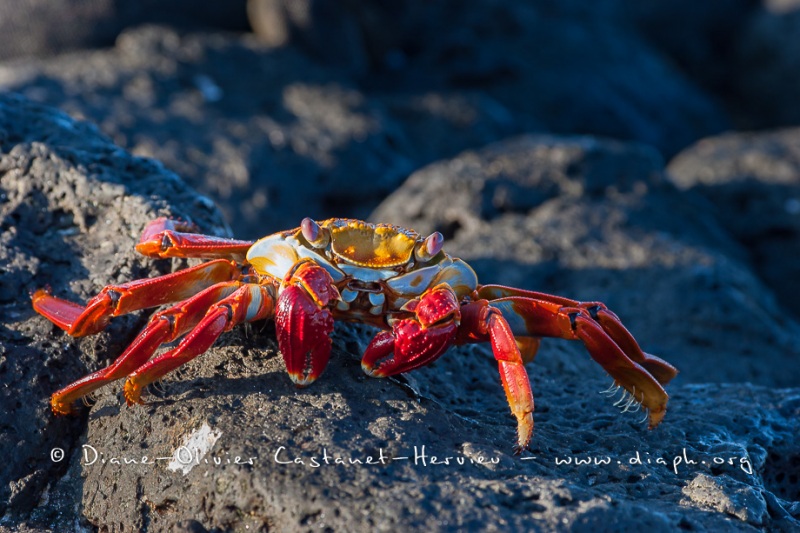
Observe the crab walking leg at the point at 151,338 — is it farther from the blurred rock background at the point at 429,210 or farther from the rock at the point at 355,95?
the rock at the point at 355,95

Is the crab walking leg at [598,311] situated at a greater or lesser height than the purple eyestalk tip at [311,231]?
greater

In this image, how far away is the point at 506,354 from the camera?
119 inches

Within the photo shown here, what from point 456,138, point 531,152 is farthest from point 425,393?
point 456,138

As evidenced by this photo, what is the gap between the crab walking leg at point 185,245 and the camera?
3.33m

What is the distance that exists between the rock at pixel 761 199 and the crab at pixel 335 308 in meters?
4.63

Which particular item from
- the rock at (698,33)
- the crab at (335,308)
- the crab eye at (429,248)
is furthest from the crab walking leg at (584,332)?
the rock at (698,33)

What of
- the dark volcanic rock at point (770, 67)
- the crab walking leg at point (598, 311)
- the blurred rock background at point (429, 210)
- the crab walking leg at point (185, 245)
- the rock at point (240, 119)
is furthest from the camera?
the dark volcanic rock at point (770, 67)

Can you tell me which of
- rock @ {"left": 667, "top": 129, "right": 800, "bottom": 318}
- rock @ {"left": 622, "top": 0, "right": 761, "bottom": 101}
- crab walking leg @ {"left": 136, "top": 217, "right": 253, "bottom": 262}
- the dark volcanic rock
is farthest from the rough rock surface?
rock @ {"left": 622, "top": 0, "right": 761, "bottom": 101}

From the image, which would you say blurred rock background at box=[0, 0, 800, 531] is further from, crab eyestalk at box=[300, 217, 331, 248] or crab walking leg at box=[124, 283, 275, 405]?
crab eyestalk at box=[300, 217, 331, 248]

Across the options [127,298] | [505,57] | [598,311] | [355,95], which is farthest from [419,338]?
[505,57]

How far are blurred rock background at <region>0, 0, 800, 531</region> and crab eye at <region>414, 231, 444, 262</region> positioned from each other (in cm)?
44

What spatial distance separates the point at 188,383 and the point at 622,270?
394cm

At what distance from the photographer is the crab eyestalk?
10.5 ft

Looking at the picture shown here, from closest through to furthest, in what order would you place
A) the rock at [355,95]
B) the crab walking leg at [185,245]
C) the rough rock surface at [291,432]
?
the rough rock surface at [291,432], the crab walking leg at [185,245], the rock at [355,95]
